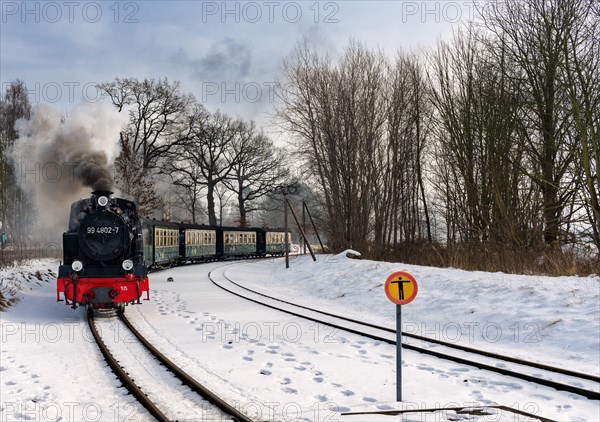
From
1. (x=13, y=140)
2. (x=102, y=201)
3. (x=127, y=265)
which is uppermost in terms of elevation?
(x=13, y=140)

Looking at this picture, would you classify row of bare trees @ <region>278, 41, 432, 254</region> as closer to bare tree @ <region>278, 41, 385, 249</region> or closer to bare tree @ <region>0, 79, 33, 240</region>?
bare tree @ <region>278, 41, 385, 249</region>

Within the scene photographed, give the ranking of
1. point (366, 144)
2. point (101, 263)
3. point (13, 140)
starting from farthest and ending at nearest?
point (13, 140) < point (366, 144) < point (101, 263)

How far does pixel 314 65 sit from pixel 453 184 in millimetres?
11455

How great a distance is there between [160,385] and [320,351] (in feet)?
9.14

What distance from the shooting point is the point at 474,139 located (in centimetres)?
1936

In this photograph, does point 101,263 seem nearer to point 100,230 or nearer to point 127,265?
point 127,265

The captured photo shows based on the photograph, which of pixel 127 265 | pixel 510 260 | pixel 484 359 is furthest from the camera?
pixel 510 260

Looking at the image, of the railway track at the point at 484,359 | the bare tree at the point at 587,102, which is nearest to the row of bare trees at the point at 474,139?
the bare tree at the point at 587,102

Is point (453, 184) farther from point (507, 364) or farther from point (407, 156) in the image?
point (507, 364)

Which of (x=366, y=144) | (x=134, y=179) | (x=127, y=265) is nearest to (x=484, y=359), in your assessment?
(x=127, y=265)

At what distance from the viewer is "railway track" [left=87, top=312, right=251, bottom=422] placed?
16.9ft

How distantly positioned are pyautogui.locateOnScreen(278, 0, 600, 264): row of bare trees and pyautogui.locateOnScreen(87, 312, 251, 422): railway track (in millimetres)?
12652

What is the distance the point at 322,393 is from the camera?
19.2 feet

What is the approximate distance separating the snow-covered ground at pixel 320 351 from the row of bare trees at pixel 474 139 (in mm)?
4673
